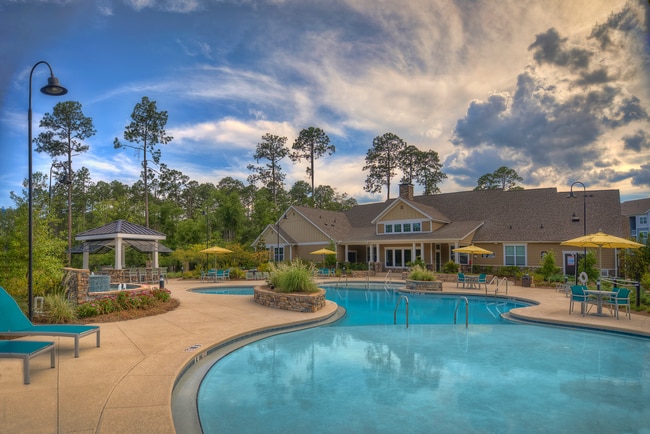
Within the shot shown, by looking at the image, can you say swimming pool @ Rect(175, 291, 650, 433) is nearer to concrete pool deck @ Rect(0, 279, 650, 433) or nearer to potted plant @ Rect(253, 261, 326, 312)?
concrete pool deck @ Rect(0, 279, 650, 433)

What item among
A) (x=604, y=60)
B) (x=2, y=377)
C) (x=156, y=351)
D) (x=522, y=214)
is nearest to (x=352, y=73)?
(x=604, y=60)

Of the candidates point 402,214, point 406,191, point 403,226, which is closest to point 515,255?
point 403,226

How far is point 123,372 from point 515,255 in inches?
1024

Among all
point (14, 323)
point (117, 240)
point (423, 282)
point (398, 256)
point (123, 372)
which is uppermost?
point (117, 240)

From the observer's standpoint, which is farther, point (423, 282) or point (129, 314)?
point (423, 282)

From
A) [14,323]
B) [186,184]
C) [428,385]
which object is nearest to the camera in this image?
[14,323]

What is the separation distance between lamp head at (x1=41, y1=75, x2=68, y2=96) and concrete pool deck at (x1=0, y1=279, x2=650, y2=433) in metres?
4.78

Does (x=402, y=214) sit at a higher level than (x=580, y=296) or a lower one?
higher

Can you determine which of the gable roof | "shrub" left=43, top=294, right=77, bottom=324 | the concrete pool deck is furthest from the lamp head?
the gable roof

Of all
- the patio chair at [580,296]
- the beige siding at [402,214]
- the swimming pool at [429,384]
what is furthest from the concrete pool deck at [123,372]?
the beige siding at [402,214]

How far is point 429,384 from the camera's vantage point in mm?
6355

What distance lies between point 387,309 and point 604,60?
32.8 ft

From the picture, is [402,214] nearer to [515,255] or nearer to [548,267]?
[515,255]

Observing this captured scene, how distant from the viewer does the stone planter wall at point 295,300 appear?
12086 millimetres
